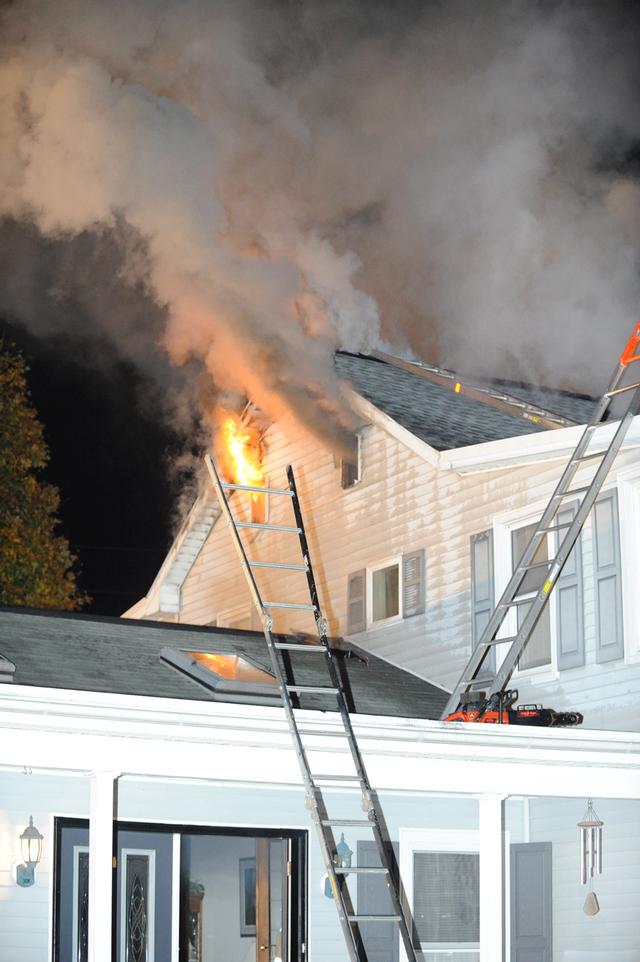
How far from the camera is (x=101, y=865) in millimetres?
9195

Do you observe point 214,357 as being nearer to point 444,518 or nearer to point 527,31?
point 444,518

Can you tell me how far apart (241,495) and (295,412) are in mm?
2064

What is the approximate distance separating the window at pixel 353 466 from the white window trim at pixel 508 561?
106 inches

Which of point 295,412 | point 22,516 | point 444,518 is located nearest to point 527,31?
point 295,412

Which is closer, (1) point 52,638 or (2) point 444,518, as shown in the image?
(1) point 52,638

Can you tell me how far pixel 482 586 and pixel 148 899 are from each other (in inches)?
192

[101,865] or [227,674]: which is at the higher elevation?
[227,674]

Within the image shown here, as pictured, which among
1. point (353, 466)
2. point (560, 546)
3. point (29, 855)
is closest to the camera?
point (29, 855)

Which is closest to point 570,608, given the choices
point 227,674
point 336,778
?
point 227,674

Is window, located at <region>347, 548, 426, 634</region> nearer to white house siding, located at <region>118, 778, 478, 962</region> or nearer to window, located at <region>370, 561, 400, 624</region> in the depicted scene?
window, located at <region>370, 561, 400, 624</region>

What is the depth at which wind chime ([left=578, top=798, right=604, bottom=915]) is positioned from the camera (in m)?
12.0

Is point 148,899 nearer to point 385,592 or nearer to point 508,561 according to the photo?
point 508,561

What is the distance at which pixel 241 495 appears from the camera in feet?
60.0

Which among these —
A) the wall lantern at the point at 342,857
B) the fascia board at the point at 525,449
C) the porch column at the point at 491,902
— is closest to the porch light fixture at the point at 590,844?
the porch column at the point at 491,902
